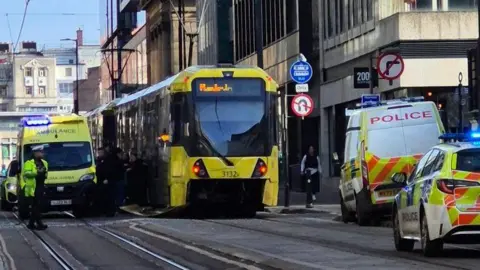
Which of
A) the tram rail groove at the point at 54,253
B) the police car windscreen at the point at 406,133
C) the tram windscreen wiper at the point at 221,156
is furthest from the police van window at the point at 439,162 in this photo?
the tram windscreen wiper at the point at 221,156

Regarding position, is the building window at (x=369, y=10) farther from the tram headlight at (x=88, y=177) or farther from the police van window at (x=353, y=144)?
the police van window at (x=353, y=144)

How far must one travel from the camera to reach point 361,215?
25.3 m

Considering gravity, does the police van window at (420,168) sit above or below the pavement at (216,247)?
above

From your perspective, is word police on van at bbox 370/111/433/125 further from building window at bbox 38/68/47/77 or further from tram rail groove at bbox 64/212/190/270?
building window at bbox 38/68/47/77

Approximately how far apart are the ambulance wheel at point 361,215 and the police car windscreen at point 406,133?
4.62 feet

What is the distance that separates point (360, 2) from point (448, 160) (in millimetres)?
27966

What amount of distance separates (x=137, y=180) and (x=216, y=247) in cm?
1544

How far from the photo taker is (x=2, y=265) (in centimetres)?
1747

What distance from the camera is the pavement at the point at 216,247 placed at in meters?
16.4

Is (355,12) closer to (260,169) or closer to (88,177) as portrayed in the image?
(88,177)

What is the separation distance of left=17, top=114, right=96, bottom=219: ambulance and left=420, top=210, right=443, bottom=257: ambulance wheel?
1651 cm

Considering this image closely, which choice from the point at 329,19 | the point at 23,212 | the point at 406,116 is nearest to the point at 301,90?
the point at 23,212

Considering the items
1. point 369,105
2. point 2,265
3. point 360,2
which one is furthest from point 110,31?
point 2,265

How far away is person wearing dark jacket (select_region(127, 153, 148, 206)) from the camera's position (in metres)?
34.5
